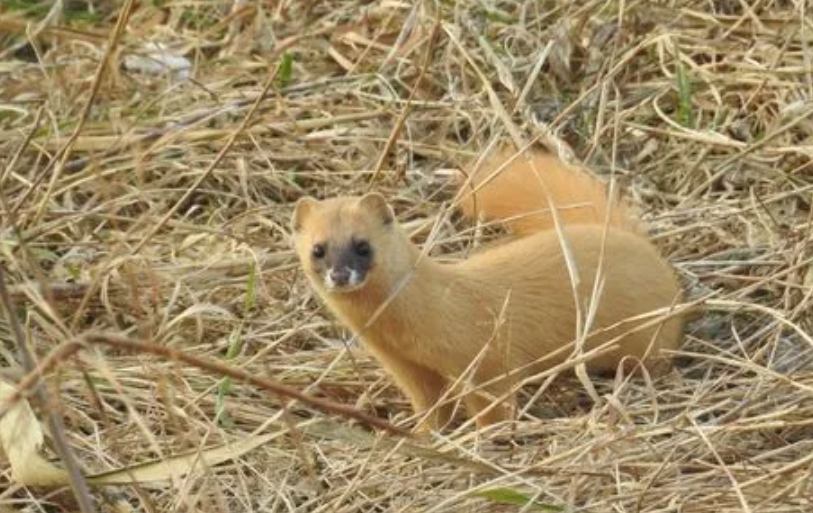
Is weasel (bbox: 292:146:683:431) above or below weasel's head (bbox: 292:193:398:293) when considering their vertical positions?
below

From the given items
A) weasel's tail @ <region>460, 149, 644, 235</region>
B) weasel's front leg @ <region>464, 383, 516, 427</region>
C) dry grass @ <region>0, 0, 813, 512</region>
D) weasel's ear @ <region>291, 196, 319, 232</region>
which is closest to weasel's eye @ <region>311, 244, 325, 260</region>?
weasel's ear @ <region>291, 196, 319, 232</region>

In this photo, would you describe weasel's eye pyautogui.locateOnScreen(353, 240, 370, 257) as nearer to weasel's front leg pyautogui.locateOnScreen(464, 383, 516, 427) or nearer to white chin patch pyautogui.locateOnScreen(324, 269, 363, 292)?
white chin patch pyautogui.locateOnScreen(324, 269, 363, 292)

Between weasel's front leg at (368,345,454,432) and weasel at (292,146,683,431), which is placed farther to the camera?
weasel's front leg at (368,345,454,432)

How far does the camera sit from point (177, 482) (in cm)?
373

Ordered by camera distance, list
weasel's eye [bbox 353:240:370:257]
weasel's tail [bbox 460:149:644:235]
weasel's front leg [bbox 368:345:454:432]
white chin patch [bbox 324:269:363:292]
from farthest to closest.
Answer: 1. weasel's tail [bbox 460:149:644:235]
2. weasel's front leg [bbox 368:345:454:432]
3. weasel's eye [bbox 353:240:370:257]
4. white chin patch [bbox 324:269:363:292]

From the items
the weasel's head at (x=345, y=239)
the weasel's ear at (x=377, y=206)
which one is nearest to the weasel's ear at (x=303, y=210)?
the weasel's head at (x=345, y=239)

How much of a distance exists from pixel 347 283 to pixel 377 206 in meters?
0.27

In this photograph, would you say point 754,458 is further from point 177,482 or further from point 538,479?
point 177,482

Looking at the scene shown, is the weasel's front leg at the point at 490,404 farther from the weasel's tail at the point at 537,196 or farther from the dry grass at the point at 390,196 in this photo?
the weasel's tail at the point at 537,196

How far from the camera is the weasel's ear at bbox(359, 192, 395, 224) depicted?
4.42 meters

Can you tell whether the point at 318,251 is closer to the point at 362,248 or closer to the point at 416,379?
the point at 362,248

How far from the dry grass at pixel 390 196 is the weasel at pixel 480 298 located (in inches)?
4.5

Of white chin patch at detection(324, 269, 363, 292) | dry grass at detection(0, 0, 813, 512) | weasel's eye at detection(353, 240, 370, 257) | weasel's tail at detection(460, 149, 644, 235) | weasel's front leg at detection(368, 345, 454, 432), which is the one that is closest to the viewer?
dry grass at detection(0, 0, 813, 512)

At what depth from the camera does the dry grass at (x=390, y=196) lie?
12.7 feet
